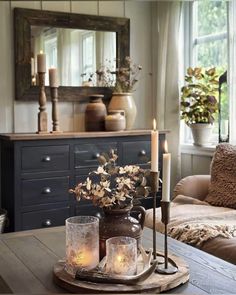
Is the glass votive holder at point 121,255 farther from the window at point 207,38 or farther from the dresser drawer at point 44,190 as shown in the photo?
the window at point 207,38

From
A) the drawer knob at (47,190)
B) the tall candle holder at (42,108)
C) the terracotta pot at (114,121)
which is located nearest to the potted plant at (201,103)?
the terracotta pot at (114,121)

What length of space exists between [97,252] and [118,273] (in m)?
0.13

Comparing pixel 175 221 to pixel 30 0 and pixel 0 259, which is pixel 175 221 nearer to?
pixel 0 259

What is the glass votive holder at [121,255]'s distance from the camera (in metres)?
1.48

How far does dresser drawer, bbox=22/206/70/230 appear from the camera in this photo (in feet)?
10.9

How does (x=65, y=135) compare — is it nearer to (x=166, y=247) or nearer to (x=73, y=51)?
(x=73, y=51)

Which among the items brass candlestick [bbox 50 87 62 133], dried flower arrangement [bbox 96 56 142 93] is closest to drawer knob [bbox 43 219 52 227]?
brass candlestick [bbox 50 87 62 133]

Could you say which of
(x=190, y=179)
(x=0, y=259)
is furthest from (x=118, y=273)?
(x=190, y=179)

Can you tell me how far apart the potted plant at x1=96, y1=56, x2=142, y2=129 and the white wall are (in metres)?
0.18

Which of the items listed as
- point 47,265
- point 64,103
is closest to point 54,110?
point 64,103

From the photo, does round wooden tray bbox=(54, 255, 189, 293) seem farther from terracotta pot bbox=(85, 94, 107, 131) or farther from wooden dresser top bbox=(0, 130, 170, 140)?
terracotta pot bbox=(85, 94, 107, 131)

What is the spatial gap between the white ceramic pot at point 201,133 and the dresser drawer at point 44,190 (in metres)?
1.22

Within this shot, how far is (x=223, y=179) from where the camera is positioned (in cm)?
309

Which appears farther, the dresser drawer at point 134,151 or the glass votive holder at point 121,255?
the dresser drawer at point 134,151
